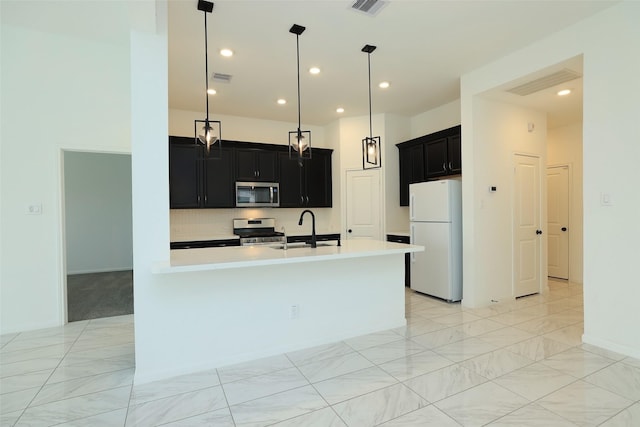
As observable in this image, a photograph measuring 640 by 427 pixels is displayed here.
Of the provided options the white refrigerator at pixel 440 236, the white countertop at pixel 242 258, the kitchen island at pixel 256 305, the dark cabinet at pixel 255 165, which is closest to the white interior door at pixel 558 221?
the white refrigerator at pixel 440 236

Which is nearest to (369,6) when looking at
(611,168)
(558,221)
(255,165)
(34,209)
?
(611,168)

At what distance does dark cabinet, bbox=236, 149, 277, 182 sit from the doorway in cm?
287

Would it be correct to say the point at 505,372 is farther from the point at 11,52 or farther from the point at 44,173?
the point at 11,52

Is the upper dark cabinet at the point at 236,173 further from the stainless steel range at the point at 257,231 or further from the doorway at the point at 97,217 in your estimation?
the doorway at the point at 97,217

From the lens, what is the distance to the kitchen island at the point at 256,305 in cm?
246

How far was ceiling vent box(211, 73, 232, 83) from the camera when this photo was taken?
3.99m

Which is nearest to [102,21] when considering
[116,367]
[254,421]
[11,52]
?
[11,52]

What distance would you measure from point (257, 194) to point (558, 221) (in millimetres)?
5367

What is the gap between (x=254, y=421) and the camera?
1945mm

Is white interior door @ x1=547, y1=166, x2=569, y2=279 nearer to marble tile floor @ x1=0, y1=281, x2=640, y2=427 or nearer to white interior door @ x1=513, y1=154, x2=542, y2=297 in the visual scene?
white interior door @ x1=513, y1=154, x2=542, y2=297

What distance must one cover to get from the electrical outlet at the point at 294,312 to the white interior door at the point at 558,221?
531cm

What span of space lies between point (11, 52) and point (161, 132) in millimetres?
2452

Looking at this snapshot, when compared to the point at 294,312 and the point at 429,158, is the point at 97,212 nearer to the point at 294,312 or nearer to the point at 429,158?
the point at 294,312

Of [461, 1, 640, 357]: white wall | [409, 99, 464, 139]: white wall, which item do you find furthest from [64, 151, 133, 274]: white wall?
[461, 1, 640, 357]: white wall
